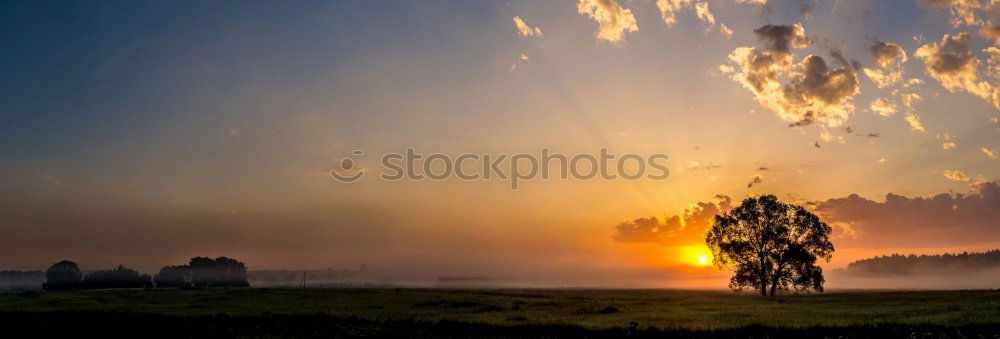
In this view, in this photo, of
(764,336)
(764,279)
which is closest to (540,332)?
(764,336)

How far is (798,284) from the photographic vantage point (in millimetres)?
86000

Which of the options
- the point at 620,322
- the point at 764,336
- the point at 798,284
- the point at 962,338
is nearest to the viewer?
the point at 962,338

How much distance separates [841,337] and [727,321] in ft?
32.4

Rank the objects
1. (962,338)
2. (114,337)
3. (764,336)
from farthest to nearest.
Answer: (114,337) → (764,336) → (962,338)

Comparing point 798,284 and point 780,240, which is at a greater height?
point 780,240

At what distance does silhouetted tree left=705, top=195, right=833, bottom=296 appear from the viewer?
283 ft

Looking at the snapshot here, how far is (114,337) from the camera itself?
33.7 m

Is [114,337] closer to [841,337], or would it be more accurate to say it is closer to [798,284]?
[841,337]

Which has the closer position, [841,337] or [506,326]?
[841,337]

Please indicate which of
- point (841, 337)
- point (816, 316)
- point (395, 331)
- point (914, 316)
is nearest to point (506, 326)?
point (395, 331)

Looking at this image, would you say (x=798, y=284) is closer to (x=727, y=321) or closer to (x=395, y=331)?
(x=727, y=321)

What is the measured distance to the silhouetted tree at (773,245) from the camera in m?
86.2

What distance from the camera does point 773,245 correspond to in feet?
290

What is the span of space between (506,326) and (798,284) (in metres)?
64.2
